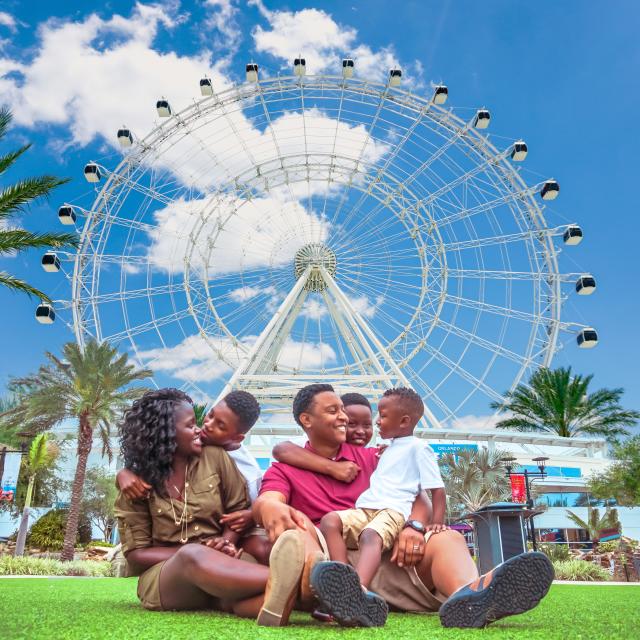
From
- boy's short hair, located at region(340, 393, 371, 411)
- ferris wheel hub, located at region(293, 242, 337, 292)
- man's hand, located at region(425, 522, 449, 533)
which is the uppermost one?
ferris wheel hub, located at region(293, 242, 337, 292)

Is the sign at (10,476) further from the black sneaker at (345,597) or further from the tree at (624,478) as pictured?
the black sneaker at (345,597)

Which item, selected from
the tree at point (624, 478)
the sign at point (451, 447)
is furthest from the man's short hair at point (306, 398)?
the sign at point (451, 447)

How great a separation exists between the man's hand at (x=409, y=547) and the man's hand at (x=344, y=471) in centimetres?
39

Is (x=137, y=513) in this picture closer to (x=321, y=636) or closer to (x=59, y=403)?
(x=321, y=636)

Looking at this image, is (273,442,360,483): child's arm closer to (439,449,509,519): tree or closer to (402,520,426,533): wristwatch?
(402,520,426,533): wristwatch

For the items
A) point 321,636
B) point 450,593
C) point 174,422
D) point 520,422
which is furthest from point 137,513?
point 520,422

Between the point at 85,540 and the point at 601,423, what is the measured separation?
76.2 ft

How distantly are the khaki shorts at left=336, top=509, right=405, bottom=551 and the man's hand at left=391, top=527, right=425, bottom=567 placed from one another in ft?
0.16

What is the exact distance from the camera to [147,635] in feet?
6.97

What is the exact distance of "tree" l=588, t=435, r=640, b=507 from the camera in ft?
67.7

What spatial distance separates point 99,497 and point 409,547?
2952 cm

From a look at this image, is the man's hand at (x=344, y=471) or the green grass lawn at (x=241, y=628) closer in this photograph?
the green grass lawn at (x=241, y=628)

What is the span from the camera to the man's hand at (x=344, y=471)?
3.04 metres

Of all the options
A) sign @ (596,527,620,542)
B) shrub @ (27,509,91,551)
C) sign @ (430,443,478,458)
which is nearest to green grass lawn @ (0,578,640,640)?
sign @ (430,443,478,458)
